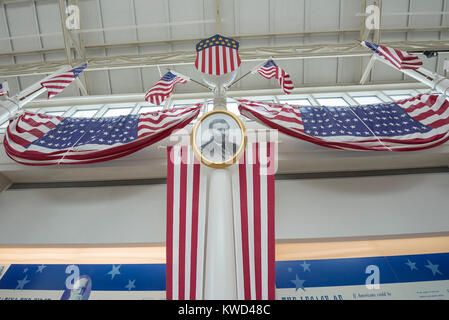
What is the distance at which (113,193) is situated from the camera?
455cm

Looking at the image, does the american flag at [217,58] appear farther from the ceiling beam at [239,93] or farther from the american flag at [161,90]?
the ceiling beam at [239,93]

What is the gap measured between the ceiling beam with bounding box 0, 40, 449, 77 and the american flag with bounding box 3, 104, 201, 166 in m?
3.50

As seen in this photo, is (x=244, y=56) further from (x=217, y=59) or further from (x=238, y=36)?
(x=217, y=59)

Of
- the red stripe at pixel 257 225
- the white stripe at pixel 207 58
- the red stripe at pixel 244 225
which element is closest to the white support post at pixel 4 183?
the white stripe at pixel 207 58

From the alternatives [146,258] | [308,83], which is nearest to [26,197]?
[146,258]

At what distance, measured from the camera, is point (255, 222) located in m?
2.97

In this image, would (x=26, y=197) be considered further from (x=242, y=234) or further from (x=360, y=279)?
(x=360, y=279)

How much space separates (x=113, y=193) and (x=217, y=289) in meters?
3.00

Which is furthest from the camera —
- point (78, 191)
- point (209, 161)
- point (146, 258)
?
point (78, 191)

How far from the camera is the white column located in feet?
8.32

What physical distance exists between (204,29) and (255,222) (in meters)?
7.69

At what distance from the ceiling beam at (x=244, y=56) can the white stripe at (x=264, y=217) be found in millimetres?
5320

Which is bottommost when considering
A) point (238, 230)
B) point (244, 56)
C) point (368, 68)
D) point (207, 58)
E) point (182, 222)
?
point (238, 230)

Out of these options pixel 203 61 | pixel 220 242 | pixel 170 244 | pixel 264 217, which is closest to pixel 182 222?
pixel 170 244
